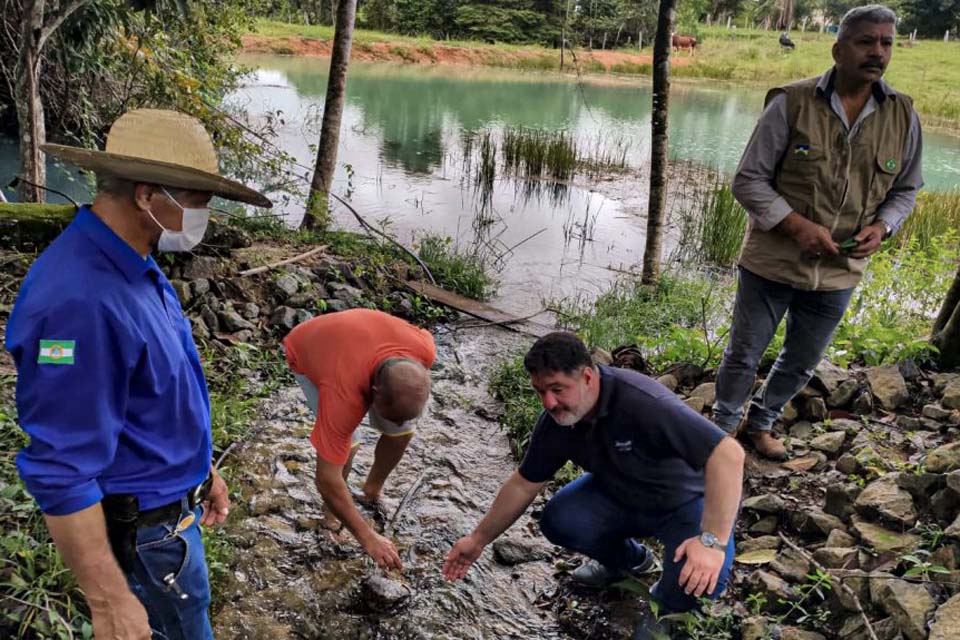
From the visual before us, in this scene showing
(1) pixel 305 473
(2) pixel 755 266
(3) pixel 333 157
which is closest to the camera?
(2) pixel 755 266

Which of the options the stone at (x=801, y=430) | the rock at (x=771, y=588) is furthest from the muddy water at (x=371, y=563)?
the stone at (x=801, y=430)

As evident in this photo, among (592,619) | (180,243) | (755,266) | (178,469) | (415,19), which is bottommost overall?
(592,619)

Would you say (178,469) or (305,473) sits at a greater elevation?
(178,469)

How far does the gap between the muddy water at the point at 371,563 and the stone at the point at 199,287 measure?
3.92ft

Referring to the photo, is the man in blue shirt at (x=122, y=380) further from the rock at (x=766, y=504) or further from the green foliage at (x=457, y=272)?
the green foliage at (x=457, y=272)

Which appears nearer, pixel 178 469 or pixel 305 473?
pixel 178 469

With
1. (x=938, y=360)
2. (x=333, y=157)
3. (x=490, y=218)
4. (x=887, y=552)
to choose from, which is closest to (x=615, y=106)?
(x=490, y=218)

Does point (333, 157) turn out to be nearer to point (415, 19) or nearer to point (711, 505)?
point (711, 505)

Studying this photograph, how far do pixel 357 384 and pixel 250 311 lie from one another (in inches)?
110

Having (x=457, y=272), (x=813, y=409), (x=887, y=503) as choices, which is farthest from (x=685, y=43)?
(x=887, y=503)

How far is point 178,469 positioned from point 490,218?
813 centimetres

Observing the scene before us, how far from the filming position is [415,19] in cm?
3803

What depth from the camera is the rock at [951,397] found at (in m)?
3.38

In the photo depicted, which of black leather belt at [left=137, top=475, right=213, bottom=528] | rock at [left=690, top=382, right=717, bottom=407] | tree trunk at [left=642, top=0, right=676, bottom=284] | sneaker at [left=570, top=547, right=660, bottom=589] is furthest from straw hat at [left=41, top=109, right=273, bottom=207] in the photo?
tree trunk at [left=642, top=0, right=676, bottom=284]
